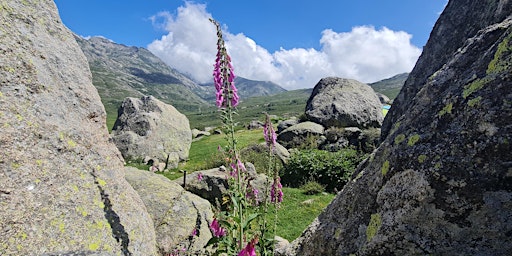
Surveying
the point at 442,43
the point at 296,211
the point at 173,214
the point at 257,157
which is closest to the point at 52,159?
the point at 173,214

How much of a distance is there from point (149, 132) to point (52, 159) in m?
21.9

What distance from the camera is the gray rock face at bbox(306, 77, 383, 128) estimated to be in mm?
25172

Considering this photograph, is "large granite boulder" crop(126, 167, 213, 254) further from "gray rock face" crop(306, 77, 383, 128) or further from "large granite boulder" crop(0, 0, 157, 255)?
"gray rock face" crop(306, 77, 383, 128)

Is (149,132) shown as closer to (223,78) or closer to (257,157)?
(257,157)

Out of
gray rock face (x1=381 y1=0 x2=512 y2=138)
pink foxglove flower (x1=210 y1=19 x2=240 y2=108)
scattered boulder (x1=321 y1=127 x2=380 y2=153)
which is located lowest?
scattered boulder (x1=321 y1=127 x2=380 y2=153)

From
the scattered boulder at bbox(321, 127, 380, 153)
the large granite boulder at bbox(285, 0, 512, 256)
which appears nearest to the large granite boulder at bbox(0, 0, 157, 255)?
the large granite boulder at bbox(285, 0, 512, 256)

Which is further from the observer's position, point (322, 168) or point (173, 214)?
point (322, 168)

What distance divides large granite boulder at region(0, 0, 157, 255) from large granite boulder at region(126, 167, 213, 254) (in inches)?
65.3

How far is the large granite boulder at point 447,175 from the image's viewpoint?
99.1 inches

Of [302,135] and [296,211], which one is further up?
[302,135]

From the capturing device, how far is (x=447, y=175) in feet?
8.91

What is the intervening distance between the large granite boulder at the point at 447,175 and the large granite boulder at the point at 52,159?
2.70 metres

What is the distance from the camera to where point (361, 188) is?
12.5 ft

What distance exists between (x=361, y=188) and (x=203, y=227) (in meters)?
4.77
